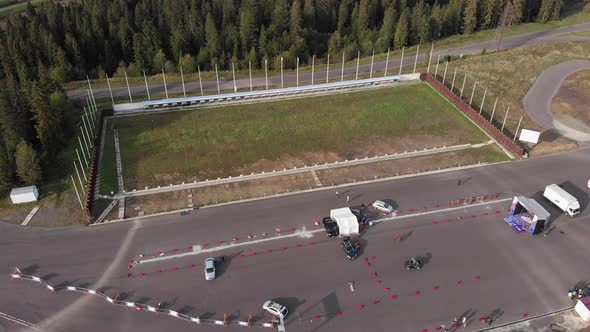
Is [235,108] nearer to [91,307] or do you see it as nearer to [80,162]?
[80,162]

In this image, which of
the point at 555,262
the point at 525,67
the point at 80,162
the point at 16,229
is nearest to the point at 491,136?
the point at 555,262

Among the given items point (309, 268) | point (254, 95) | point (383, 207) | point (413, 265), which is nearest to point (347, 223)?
point (383, 207)

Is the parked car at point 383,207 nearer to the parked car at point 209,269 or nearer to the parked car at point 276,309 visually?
the parked car at point 276,309

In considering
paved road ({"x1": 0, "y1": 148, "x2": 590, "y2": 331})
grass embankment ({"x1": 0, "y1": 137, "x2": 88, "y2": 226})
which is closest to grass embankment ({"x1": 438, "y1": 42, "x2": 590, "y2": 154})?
paved road ({"x1": 0, "y1": 148, "x2": 590, "y2": 331})

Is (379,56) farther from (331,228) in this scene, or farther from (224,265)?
(224,265)

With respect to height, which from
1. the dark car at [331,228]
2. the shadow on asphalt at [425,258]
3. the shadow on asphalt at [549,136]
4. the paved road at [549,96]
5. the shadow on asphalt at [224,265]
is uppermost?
the paved road at [549,96]

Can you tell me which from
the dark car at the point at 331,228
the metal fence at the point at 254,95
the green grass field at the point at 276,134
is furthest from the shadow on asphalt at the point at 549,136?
the dark car at the point at 331,228

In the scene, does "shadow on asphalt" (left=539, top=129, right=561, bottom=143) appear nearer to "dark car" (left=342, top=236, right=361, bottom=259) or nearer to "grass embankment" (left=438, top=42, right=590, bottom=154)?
"grass embankment" (left=438, top=42, right=590, bottom=154)
